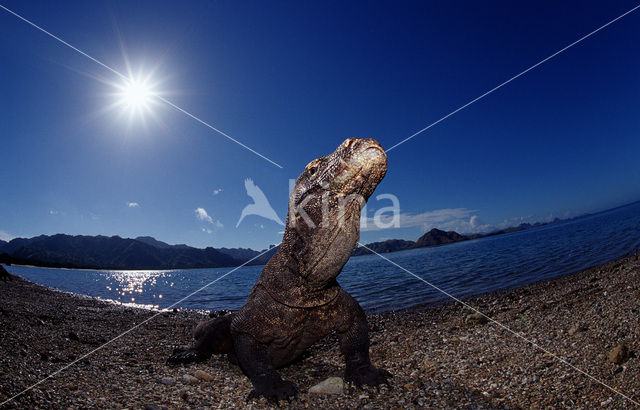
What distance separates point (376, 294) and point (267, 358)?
13.4 meters

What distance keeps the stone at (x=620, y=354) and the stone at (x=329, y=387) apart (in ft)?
11.9

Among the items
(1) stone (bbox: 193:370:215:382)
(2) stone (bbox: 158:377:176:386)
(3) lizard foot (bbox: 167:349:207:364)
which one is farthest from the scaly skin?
(3) lizard foot (bbox: 167:349:207:364)

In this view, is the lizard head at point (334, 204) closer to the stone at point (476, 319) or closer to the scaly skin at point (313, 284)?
the scaly skin at point (313, 284)

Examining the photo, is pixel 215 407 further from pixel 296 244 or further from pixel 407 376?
pixel 407 376

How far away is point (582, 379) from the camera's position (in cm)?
367

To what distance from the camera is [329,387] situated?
4.33 meters

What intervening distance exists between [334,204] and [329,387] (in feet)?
9.14

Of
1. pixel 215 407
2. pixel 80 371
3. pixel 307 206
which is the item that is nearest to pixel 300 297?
pixel 307 206

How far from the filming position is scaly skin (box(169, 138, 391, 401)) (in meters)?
3.82

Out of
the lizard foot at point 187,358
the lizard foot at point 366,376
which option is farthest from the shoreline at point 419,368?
the lizard foot at point 187,358

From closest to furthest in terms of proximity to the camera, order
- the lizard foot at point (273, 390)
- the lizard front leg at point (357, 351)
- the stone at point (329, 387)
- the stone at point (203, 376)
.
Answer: the lizard foot at point (273, 390), the stone at point (329, 387), the lizard front leg at point (357, 351), the stone at point (203, 376)

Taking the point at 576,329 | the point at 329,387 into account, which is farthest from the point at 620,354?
the point at 329,387

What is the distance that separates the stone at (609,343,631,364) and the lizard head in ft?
12.1

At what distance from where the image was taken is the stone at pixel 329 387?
4273 mm
